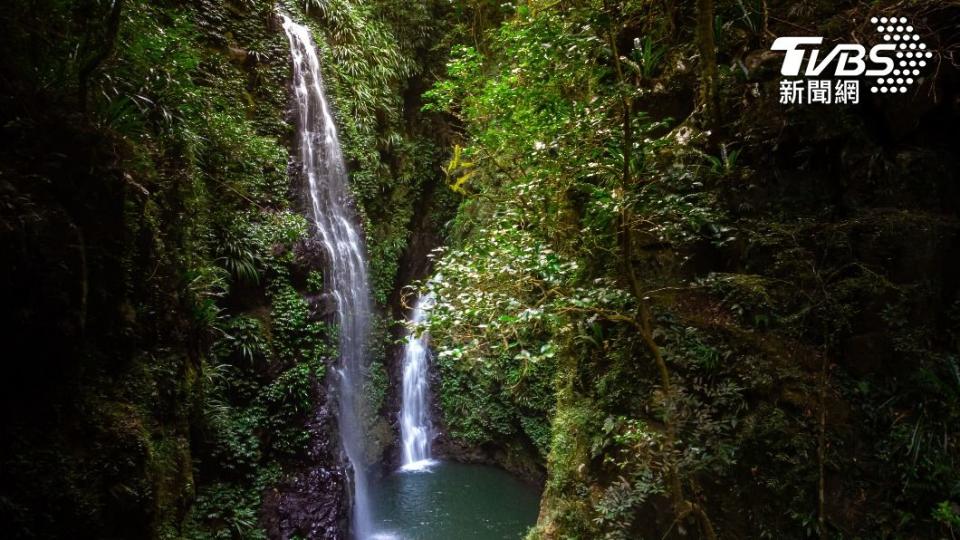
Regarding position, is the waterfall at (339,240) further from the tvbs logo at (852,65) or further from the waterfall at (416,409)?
the tvbs logo at (852,65)

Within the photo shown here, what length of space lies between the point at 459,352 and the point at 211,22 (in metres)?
7.91

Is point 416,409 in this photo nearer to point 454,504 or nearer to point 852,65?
point 454,504

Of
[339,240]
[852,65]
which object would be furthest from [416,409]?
[852,65]

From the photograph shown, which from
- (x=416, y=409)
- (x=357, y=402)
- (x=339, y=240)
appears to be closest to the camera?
(x=339, y=240)

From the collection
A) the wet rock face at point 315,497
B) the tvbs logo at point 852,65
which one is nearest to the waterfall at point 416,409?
the wet rock face at point 315,497

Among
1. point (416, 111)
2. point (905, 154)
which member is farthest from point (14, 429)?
point (416, 111)

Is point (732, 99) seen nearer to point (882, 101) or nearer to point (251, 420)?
point (882, 101)

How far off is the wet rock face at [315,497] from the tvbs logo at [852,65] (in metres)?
7.32

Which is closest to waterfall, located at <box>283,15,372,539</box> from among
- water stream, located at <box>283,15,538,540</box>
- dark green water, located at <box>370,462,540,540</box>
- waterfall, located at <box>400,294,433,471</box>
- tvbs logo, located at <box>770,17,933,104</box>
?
water stream, located at <box>283,15,538,540</box>

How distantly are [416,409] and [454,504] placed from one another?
2.80 metres

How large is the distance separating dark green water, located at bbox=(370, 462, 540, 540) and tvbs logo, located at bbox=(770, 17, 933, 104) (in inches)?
295

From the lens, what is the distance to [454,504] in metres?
9.14

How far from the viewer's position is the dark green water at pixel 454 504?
8.22 m

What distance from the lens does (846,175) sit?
→ 373cm
